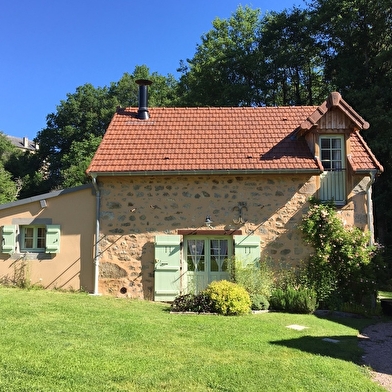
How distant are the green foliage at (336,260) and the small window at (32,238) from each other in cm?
724

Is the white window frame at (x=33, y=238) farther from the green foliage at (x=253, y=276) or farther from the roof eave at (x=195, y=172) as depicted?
the green foliage at (x=253, y=276)

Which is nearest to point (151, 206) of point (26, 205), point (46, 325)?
point (26, 205)

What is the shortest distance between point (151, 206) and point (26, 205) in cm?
356

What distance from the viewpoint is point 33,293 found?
9.35 metres

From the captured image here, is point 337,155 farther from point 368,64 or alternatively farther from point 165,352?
point 368,64

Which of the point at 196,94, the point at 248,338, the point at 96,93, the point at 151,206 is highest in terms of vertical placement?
the point at 96,93

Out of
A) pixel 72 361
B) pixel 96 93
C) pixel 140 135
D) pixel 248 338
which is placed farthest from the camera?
pixel 96 93

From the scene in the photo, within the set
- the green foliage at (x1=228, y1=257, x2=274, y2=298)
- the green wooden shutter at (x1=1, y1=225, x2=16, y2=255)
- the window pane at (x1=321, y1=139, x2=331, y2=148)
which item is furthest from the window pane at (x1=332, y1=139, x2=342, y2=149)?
the green wooden shutter at (x1=1, y1=225, x2=16, y2=255)

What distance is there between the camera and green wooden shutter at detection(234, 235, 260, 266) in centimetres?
992

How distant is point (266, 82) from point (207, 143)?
15.0 m

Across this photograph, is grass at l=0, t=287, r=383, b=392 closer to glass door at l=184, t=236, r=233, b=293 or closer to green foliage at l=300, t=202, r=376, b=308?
green foliage at l=300, t=202, r=376, b=308

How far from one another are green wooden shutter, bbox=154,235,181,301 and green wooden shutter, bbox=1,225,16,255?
4.01m

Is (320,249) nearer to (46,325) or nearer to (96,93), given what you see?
(46,325)

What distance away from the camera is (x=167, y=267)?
10000mm
